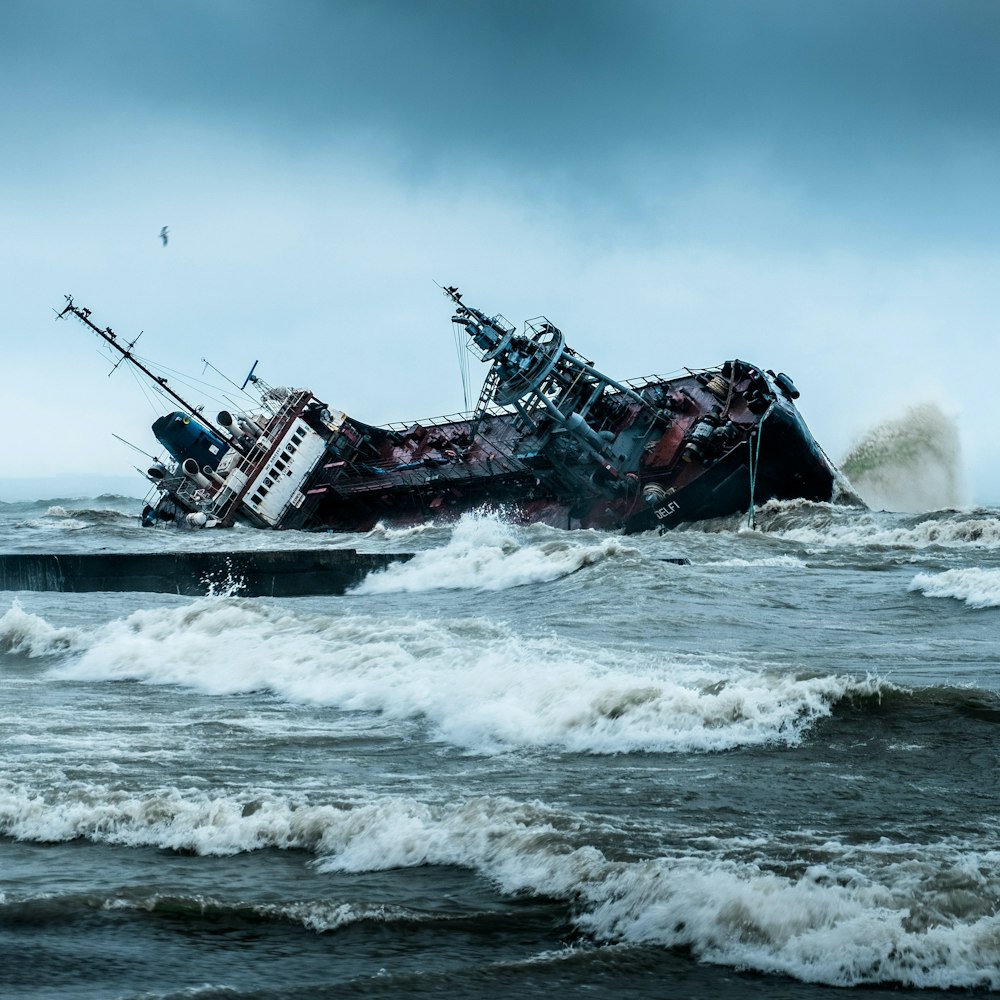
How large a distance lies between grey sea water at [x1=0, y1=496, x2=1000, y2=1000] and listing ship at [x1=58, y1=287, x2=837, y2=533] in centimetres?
1895

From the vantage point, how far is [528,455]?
39062 mm

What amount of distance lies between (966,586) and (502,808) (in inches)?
518

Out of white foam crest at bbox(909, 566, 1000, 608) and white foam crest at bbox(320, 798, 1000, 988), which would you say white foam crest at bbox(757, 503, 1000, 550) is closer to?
white foam crest at bbox(909, 566, 1000, 608)

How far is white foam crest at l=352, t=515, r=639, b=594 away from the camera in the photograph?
82.3 ft

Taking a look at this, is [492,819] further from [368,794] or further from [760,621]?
[760,621]

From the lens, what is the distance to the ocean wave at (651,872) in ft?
18.2

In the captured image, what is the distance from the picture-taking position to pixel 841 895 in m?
5.94

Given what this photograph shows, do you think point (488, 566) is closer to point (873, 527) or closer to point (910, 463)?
→ point (873, 527)

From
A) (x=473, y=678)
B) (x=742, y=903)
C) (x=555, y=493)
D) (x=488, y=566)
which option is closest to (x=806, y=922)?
(x=742, y=903)

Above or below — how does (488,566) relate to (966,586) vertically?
above

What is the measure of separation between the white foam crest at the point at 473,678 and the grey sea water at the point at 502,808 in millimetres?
45

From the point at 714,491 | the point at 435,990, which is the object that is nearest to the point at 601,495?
the point at 714,491

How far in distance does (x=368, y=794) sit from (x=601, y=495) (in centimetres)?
2969

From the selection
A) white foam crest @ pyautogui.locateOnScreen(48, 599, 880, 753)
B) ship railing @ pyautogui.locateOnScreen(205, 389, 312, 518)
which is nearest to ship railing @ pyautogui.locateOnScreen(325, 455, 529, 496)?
ship railing @ pyautogui.locateOnScreen(205, 389, 312, 518)
